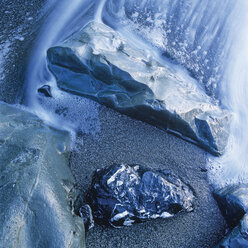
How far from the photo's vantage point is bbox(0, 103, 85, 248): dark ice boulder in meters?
1.53

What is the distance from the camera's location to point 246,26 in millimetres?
3227

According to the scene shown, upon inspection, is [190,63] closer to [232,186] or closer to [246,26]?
[246,26]

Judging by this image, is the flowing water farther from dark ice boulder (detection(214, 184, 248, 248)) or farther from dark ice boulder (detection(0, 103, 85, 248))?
dark ice boulder (detection(0, 103, 85, 248))

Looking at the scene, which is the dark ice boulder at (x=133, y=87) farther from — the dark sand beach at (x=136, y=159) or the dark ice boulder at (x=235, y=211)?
the dark ice boulder at (x=235, y=211)

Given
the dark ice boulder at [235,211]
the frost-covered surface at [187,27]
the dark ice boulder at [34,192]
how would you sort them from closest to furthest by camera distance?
the dark ice boulder at [34,192], the dark ice boulder at [235,211], the frost-covered surface at [187,27]

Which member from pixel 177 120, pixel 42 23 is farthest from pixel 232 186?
pixel 42 23

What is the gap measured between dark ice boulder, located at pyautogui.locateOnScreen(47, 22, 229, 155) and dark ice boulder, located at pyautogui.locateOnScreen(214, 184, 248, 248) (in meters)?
0.36

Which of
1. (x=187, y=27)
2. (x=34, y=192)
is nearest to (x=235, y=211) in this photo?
(x=34, y=192)

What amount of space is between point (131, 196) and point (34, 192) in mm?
705

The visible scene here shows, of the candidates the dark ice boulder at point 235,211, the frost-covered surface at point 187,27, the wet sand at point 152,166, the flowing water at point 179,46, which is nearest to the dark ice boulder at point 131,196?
the wet sand at point 152,166

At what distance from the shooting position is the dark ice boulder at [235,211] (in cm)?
192

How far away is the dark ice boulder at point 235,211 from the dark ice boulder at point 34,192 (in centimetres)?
111

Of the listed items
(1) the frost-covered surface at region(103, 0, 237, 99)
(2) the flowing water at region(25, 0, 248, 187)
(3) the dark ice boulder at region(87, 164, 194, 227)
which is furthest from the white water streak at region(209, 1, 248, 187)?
(3) the dark ice boulder at region(87, 164, 194, 227)

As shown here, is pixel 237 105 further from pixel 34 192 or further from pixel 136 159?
pixel 34 192
